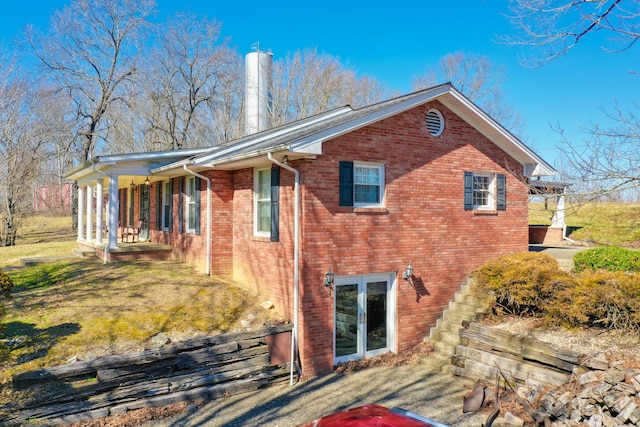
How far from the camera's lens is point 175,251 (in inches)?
588

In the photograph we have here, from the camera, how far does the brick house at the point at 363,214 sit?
9.43m

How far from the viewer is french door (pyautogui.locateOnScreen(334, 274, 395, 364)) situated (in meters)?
9.92

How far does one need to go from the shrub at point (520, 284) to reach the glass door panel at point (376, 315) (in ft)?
7.58

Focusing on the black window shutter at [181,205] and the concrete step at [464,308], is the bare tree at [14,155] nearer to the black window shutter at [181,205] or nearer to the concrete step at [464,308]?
the black window shutter at [181,205]

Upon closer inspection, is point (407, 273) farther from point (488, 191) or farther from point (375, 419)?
point (375, 419)

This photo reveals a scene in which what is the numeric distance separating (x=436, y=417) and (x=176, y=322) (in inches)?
213

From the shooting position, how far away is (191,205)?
1403cm

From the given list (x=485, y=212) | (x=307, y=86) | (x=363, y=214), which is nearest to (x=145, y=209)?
(x=363, y=214)

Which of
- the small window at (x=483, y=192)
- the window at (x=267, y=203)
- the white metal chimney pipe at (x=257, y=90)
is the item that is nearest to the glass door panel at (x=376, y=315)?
the window at (x=267, y=203)

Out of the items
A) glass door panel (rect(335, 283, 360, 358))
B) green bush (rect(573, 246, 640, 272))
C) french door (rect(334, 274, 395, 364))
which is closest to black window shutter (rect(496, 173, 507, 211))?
green bush (rect(573, 246, 640, 272))

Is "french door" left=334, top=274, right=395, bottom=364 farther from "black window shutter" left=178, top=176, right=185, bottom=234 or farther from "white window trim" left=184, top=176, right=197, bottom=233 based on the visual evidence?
"black window shutter" left=178, top=176, right=185, bottom=234

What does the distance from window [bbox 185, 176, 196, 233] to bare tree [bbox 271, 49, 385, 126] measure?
1992 centimetres

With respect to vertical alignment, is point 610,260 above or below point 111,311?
above

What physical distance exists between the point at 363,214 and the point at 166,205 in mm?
8805
